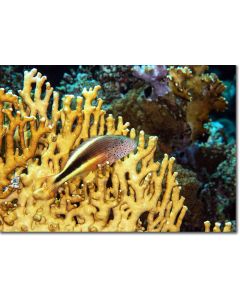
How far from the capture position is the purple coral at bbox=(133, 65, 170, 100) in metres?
3.79

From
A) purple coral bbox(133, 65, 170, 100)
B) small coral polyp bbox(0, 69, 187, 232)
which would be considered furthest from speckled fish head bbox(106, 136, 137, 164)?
purple coral bbox(133, 65, 170, 100)

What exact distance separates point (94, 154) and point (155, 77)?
1.64m

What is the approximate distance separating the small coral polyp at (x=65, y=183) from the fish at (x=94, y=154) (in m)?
0.10

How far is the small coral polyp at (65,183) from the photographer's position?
262 centimetres

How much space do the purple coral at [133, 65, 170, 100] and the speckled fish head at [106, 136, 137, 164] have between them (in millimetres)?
1410

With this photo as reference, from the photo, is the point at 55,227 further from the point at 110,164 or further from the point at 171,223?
the point at 171,223

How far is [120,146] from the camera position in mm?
2520
